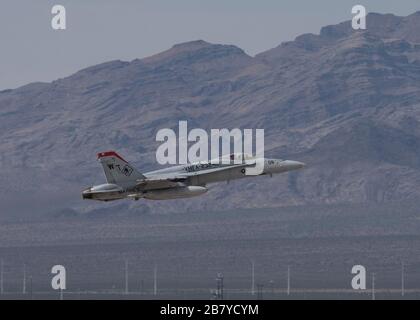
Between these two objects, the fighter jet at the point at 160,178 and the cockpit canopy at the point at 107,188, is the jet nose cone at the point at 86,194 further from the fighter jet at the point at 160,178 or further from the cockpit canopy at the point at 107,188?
the cockpit canopy at the point at 107,188

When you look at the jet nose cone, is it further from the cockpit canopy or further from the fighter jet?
the cockpit canopy

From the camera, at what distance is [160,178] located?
12925 cm

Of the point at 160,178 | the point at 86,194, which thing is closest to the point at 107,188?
the point at 86,194

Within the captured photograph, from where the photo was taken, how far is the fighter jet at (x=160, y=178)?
5005 inches

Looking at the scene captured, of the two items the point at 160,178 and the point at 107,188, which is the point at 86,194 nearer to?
the point at 107,188

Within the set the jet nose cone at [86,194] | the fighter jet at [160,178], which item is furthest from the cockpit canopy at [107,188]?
the jet nose cone at [86,194]

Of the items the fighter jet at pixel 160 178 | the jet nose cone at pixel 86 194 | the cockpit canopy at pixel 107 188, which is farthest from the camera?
the fighter jet at pixel 160 178

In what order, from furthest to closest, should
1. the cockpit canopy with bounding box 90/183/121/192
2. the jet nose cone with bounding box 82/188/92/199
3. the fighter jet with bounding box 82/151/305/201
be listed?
the fighter jet with bounding box 82/151/305/201
the cockpit canopy with bounding box 90/183/121/192
the jet nose cone with bounding box 82/188/92/199

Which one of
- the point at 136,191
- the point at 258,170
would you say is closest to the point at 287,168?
the point at 258,170

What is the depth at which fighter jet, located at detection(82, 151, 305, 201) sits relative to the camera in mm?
127125

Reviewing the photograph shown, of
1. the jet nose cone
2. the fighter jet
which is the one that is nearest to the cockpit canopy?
the fighter jet

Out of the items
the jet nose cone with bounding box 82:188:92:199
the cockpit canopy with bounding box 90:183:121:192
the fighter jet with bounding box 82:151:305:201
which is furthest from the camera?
the fighter jet with bounding box 82:151:305:201
